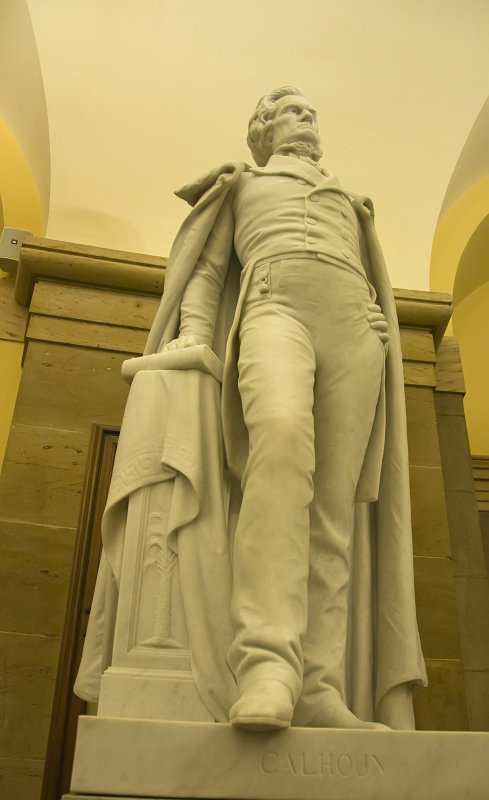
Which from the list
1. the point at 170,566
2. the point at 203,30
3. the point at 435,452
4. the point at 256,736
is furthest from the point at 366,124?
the point at 256,736

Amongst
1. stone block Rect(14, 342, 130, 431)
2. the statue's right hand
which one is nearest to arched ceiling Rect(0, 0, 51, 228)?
stone block Rect(14, 342, 130, 431)

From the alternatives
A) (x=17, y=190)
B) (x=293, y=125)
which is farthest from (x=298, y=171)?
(x=17, y=190)

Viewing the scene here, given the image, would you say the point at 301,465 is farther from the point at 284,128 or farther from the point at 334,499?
the point at 284,128

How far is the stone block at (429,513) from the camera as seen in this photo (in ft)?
13.8

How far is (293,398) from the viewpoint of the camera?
2158mm

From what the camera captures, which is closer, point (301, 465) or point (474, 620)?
point (301, 465)

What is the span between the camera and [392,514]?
2.42 meters

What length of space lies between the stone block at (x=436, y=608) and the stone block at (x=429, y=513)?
67 millimetres

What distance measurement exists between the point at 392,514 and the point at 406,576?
0.19 m

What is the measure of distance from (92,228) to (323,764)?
4075 mm

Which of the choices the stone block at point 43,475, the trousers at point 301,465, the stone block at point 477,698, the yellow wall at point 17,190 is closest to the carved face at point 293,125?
the trousers at point 301,465

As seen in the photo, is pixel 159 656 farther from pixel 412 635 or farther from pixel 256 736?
pixel 412 635

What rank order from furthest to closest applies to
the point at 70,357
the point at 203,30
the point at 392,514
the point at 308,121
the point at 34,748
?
the point at 203,30
the point at 70,357
the point at 34,748
the point at 308,121
the point at 392,514

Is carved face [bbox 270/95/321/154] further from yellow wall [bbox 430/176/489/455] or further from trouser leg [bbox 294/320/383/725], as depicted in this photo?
yellow wall [bbox 430/176/489/455]
